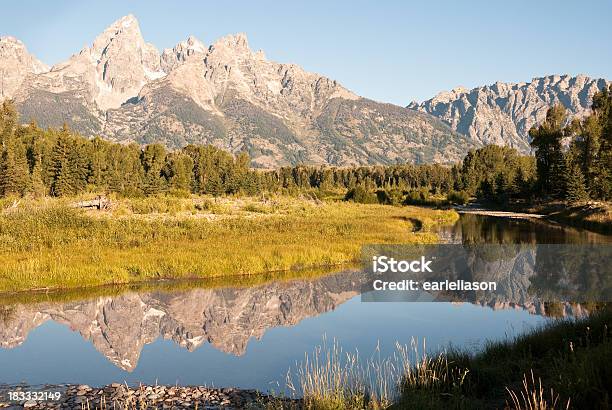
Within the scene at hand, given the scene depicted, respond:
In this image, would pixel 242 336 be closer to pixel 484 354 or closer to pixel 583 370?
pixel 484 354

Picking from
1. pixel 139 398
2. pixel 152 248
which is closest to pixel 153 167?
pixel 152 248

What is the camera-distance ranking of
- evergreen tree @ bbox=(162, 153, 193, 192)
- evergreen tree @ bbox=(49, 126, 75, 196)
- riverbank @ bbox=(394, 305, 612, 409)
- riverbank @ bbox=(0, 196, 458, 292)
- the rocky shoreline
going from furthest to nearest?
evergreen tree @ bbox=(162, 153, 193, 192)
evergreen tree @ bbox=(49, 126, 75, 196)
riverbank @ bbox=(0, 196, 458, 292)
the rocky shoreline
riverbank @ bbox=(394, 305, 612, 409)

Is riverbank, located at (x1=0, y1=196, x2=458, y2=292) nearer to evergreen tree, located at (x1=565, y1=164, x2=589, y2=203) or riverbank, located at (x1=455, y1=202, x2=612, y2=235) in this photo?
riverbank, located at (x1=455, y1=202, x2=612, y2=235)

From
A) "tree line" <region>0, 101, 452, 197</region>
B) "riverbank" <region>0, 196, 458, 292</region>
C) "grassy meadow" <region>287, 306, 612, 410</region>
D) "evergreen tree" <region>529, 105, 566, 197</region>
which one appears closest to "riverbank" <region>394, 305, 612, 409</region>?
"grassy meadow" <region>287, 306, 612, 410</region>

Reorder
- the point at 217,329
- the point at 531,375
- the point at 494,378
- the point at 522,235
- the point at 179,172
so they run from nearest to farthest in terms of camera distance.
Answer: the point at 531,375 → the point at 494,378 → the point at 217,329 → the point at 522,235 → the point at 179,172

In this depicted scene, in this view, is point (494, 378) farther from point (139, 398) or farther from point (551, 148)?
point (551, 148)

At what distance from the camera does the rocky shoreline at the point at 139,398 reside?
1185 cm

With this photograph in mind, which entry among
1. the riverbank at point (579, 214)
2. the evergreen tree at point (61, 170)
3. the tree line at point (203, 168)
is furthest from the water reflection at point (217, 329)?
the evergreen tree at point (61, 170)

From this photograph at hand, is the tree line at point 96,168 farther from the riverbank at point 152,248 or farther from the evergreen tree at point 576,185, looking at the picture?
the evergreen tree at point 576,185

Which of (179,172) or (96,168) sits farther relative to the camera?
(179,172)

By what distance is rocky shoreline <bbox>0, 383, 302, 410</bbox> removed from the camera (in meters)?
11.9

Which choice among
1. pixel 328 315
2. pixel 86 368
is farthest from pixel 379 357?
pixel 86 368

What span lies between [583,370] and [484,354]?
4337 mm

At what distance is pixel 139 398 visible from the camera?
12312 millimetres
